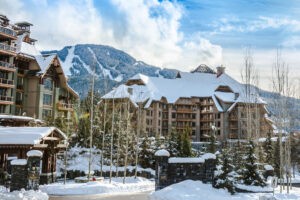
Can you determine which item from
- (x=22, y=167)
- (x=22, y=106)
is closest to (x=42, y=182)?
(x=22, y=167)

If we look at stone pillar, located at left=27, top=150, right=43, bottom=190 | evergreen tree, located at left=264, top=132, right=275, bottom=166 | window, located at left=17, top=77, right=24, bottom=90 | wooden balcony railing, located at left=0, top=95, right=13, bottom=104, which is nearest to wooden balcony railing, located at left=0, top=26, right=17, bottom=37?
window, located at left=17, top=77, right=24, bottom=90

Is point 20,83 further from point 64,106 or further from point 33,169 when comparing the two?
point 33,169

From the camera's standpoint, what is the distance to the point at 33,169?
20.2 metres

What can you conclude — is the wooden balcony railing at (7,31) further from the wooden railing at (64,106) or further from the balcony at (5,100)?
the wooden railing at (64,106)

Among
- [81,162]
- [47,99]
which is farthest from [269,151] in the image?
[47,99]

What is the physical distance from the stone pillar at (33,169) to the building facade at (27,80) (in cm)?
2195

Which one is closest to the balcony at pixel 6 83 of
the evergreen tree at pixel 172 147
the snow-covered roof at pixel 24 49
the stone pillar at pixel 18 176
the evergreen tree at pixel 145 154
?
the snow-covered roof at pixel 24 49

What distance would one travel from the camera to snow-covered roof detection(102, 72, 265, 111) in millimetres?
63344

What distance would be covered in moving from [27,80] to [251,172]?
33570 millimetres

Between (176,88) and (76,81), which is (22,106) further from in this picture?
(76,81)

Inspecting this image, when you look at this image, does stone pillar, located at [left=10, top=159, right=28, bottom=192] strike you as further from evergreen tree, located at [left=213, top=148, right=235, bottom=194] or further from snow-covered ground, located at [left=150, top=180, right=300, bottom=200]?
evergreen tree, located at [left=213, top=148, right=235, bottom=194]

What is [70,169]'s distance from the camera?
3569 centimetres

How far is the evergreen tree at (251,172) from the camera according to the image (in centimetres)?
2423

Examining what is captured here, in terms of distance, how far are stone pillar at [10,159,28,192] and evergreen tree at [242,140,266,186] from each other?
1406cm
